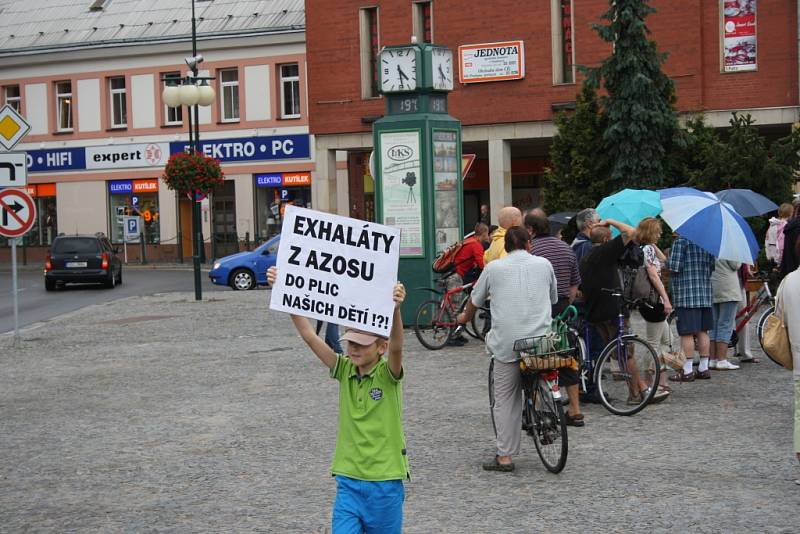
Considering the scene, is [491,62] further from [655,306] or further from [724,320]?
[655,306]

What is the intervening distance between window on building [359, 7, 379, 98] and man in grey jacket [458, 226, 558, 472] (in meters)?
31.4

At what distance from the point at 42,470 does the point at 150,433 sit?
1566mm

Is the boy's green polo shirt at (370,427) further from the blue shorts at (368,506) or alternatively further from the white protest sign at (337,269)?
the white protest sign at (337,269)

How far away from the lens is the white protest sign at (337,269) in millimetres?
5828

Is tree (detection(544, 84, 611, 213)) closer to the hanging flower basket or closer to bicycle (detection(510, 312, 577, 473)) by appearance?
the hanging flower basket

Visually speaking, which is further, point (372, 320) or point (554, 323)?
point (554, 323)

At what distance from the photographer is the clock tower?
757 inches

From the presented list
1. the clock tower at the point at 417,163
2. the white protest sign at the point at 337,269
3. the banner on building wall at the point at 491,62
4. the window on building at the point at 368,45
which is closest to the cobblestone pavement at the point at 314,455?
the white protest sign at the point at 337,269

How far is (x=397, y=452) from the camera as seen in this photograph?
223 inches

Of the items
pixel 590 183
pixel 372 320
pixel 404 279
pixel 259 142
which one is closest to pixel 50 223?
pixel 259 142

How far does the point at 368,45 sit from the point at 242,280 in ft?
38.0

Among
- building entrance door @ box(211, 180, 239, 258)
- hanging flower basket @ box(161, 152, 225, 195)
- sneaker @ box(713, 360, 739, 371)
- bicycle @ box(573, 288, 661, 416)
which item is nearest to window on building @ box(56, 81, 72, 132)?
building entrance door @ box(211, 180, 239, 258)

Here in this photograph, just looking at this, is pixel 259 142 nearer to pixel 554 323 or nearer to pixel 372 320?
pixel 554 323

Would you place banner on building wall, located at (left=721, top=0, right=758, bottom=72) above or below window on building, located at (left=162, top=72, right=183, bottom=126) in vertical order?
above
